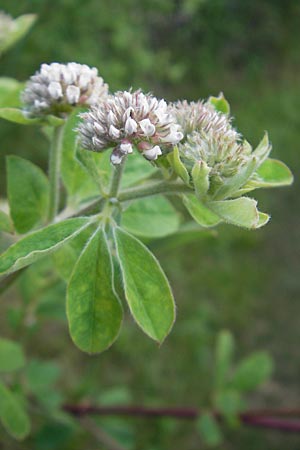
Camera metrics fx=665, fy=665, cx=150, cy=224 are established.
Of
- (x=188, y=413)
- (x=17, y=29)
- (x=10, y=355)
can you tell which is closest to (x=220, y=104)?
(x=17, y=29)

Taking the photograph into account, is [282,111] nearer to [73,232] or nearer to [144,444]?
[144,444]

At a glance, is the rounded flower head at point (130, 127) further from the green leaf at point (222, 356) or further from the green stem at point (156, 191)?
the green leaf at point (222, 356)

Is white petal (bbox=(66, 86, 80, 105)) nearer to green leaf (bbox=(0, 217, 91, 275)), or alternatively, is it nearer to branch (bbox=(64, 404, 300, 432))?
green leaf (bbox=(0, 217, 91, 275))

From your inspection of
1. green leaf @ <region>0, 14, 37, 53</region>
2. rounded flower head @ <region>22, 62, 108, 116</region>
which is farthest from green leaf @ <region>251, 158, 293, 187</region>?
green leaf @ <region>0, 14, 37, 53</region>

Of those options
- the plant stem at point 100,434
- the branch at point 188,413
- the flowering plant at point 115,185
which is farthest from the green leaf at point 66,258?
the plant stem at point 100,434

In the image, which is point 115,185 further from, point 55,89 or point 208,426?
point 208,426

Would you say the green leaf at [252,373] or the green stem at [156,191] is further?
the green leaf at [252,373]

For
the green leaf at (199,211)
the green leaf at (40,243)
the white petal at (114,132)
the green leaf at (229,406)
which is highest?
the white petal at (114,132)
